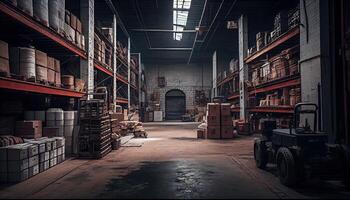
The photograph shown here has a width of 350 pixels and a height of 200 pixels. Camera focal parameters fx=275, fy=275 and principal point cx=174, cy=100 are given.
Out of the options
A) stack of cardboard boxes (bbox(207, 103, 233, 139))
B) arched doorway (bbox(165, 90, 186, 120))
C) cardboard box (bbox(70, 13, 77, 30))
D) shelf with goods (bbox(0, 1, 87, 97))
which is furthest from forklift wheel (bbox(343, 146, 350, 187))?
arched doorway (bbox(165, 90, 186, 120))

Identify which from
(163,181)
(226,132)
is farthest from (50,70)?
(226,132)

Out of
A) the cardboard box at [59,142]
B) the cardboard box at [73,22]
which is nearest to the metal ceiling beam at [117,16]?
the cardboard box at [73,22]

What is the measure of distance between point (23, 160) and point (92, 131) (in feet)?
9.19

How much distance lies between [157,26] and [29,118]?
13.8 meters

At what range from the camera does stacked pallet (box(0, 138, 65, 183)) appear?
5.66 meters

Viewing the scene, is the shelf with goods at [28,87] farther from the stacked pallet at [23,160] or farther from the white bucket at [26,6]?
the white bucket at [26,6]

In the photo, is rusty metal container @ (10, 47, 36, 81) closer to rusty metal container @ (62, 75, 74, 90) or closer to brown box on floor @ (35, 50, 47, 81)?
brown box on floor @ (35, 50, 47, 81)

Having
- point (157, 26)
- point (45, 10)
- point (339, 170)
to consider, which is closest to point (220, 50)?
point (157, 26)

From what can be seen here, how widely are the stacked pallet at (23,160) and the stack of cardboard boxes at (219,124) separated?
8.07 meters

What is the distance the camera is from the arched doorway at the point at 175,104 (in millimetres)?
33969

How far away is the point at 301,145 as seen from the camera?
17.2 feet

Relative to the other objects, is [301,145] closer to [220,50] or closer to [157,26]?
[157,26]

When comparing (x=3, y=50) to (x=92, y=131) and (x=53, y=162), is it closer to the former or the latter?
(x=53, y=162)

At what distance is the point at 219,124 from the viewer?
1340 cm
